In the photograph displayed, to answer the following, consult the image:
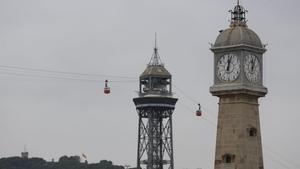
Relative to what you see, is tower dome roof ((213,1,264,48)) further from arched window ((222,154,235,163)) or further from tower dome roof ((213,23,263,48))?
arched window ((222,154,235,163))

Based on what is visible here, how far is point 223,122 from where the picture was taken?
96438mm

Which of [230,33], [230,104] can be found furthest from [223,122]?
[230,33]

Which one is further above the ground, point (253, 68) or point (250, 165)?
point (253, 68)

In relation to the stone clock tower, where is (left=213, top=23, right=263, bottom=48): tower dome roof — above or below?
above

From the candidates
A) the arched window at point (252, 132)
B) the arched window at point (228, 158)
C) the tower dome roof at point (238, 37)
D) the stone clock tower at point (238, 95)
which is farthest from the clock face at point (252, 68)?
the arched window at point (228, 158)

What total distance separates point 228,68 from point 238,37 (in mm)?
2710

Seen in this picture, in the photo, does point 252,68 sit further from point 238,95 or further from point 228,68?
point 238,95

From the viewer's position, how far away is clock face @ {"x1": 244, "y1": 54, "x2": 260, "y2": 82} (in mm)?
96312

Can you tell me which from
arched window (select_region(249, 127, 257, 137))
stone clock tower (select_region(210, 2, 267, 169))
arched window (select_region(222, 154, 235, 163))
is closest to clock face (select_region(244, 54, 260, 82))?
stone clock tower (select_region(210, 2, 267, 169))

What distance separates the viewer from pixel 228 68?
317 ft

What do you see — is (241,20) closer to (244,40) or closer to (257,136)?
Answer: (244,40)

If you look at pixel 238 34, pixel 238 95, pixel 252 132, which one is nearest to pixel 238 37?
pixel 238 34

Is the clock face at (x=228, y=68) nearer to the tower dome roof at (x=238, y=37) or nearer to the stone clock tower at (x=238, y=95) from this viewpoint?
the stone clock tower at (x=238, y=95)

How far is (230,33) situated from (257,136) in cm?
899
